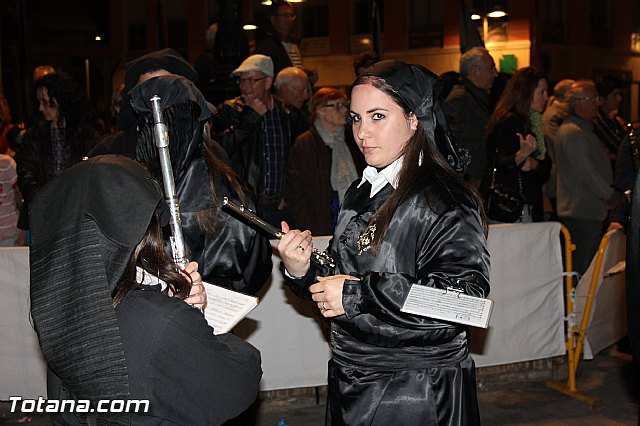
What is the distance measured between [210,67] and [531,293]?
203 inches

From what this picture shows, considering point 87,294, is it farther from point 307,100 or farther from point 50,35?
point 50,35

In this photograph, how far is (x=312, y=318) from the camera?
6.59 meters

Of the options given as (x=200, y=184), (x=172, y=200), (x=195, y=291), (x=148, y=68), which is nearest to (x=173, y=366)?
(x=195, y=291)

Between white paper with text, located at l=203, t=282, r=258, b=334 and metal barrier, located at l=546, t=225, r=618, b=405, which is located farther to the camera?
metal barrier, located at l=546, t=225, r=618, b=405

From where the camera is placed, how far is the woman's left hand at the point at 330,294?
333 cm

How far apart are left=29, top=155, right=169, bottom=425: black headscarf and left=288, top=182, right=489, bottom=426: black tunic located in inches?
44.5

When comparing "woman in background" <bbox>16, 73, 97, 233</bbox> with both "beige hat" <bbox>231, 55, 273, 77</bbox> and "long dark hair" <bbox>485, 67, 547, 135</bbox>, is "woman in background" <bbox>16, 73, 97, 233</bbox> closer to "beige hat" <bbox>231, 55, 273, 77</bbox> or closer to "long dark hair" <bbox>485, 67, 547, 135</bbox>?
"beige hat" <bbox>231, 55, 273, 77</bbox>

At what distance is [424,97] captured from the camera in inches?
136

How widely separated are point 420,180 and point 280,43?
7244 millimetres

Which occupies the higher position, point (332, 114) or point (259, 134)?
point (332, 114)

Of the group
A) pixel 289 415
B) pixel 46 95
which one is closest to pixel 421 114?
pixel 289 415

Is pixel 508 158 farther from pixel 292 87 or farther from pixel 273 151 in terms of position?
pixel 292 87

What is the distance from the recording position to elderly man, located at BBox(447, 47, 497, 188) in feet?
28.7

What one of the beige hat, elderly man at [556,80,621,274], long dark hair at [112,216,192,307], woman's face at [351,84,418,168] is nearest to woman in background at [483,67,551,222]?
elderly man at [556,80,621,274]
